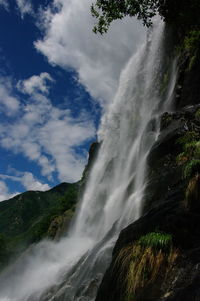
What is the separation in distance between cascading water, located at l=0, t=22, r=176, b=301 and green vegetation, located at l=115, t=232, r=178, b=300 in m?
4.57

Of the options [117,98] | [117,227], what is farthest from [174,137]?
[117,98]

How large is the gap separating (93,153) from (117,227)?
32158 mm

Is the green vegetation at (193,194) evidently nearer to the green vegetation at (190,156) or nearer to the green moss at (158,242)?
the green vegetation at (190,156)

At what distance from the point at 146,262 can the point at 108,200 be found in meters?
20.0

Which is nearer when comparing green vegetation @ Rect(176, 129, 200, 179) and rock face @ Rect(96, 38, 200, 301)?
rock face @ Rect(96, 38, 200, 301)

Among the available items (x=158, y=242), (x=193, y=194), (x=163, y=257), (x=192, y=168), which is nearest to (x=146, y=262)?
(x=163, y=257)

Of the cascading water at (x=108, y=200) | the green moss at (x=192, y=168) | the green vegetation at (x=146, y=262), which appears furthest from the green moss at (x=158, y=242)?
the cascading water at (x=108, y=200)

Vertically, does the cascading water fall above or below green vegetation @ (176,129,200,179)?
above

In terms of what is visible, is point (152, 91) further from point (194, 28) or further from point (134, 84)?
point (194, 28)

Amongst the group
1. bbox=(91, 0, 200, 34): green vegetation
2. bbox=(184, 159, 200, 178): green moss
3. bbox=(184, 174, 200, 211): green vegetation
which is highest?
bbox=(91, 0, 200, 34): green vegetation

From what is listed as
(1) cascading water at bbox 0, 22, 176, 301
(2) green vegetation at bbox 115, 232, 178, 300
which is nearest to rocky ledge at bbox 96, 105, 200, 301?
(2) green vegetation at bbox 115, 232, 178, 300

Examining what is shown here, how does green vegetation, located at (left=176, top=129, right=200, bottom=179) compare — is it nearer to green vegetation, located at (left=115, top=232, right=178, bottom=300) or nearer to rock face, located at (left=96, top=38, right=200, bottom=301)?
rock face, located at (left=96, top=38, right=200, bottom=301)

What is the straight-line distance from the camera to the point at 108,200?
2670 cm

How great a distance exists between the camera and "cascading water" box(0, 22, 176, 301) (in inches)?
552
